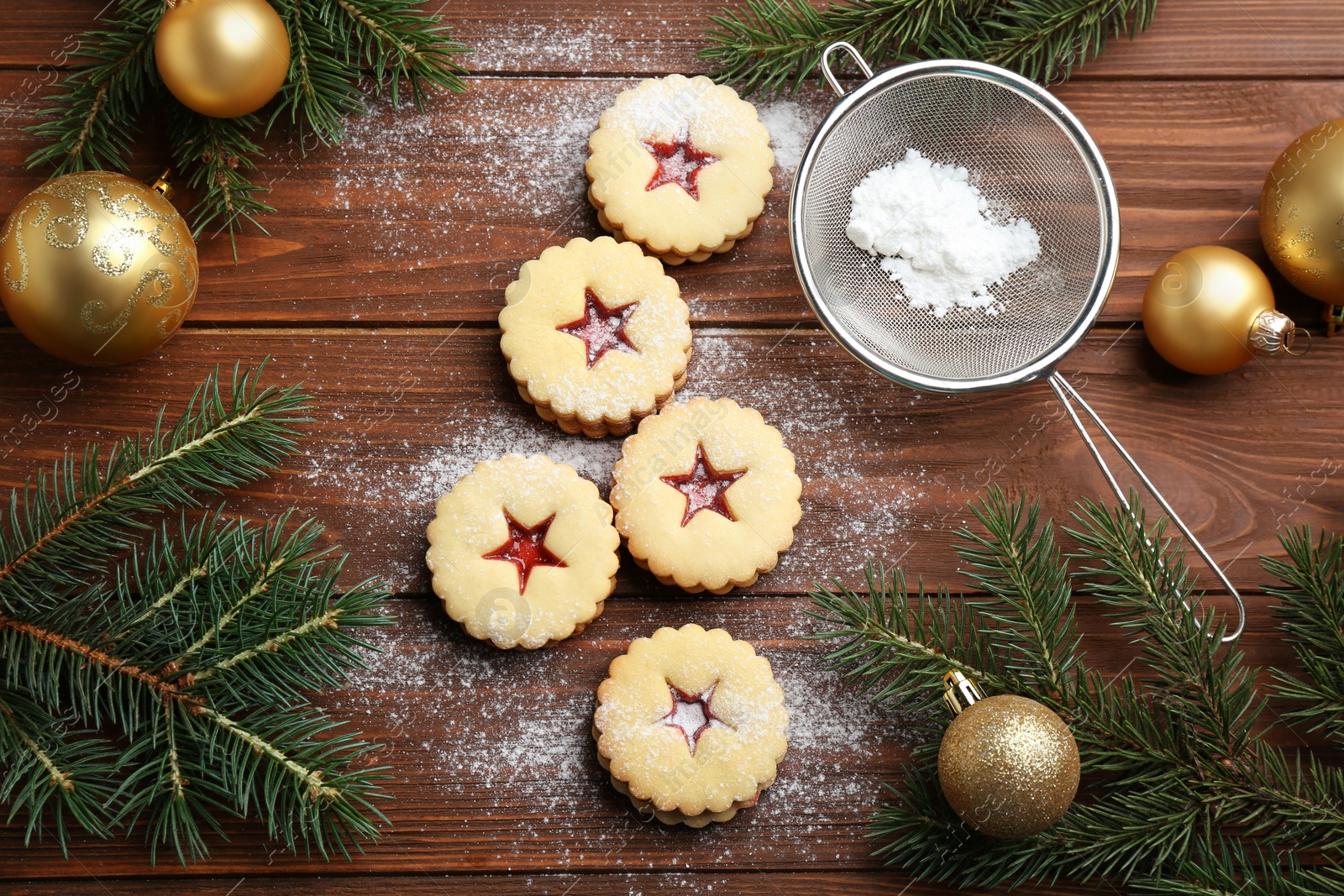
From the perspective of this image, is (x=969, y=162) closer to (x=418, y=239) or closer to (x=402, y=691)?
(x=418, y=239)

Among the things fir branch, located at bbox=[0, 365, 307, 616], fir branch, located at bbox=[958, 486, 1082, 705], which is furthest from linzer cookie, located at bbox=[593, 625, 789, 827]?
fir branch, located at bbox=[0, 365, 307, 616]

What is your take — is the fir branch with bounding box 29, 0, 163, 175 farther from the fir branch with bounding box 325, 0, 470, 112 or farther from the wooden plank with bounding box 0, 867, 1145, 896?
the wooden plank with bounding box 0, 867, 1145, 896

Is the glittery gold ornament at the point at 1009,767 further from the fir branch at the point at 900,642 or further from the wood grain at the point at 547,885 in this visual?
the wood grain at the point at 547,885

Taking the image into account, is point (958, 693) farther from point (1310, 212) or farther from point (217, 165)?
point (217, 165)

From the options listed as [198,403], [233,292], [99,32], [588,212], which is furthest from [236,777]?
[99,32]

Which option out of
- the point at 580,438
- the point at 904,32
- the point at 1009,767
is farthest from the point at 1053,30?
the point at 1009,767
